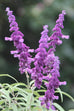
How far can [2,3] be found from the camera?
7980 mm

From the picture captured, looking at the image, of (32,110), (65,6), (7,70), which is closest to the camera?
(32,110)

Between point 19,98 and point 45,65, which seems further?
point 19,98

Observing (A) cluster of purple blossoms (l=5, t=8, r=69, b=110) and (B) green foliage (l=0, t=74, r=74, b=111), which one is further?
(B) green foliage (l=0, t=74, r=74, b=111)

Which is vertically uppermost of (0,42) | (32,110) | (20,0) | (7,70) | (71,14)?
(20,0)

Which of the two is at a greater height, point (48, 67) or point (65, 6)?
point (65, 6)

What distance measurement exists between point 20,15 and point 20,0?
2.38 feet

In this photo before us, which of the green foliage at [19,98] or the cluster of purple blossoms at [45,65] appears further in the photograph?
the green foliage at [19,98]

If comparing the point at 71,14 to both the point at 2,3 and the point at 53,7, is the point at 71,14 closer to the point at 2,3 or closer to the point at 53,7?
the point at 53,7

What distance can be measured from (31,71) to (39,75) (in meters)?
0.10

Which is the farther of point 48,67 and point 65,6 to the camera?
point 65,6

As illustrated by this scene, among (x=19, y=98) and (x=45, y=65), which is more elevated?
(x=45, y=65)

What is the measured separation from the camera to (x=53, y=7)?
8.27m

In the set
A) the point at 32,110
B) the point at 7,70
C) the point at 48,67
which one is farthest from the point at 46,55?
the point at 7,70

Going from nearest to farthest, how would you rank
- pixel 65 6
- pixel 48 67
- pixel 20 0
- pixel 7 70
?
1. pixel 48 67
2. pixel 7 70
3. pixel 65 6
4. pixel 20 0
